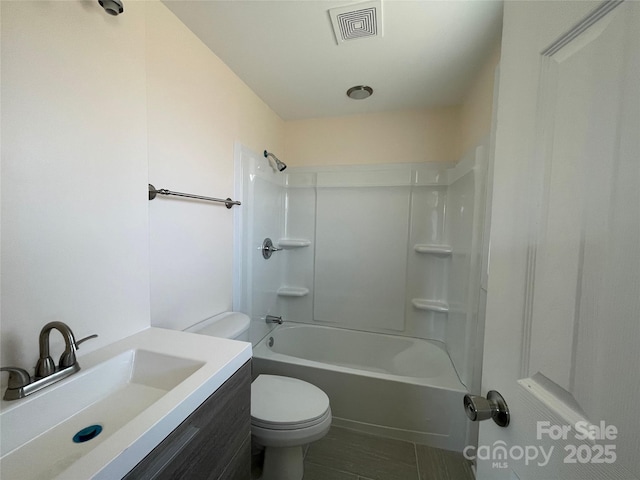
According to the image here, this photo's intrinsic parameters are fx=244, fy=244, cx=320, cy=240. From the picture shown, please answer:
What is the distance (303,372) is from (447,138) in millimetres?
2110

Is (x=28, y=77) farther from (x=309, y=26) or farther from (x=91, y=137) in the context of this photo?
(x=309, y=26)

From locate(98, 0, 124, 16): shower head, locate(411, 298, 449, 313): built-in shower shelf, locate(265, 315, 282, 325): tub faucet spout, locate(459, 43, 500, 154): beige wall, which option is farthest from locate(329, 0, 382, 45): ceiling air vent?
locate(265, 315, 282, 325): tub faucet spout

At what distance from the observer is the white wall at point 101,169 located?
636mm

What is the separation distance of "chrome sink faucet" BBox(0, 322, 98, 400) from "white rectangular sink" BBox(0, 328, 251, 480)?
20 mm

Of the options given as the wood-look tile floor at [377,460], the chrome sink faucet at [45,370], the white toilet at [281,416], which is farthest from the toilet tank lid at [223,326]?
the wood-look tile floor at [377,460]

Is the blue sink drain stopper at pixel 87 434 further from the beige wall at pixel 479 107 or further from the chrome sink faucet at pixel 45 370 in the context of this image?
the beige wall at pixel 479 107

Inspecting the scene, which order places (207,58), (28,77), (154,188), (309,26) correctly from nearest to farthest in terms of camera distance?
(28,77)
(154,188)
(309,26)
(207,58)

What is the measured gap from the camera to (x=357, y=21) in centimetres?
115

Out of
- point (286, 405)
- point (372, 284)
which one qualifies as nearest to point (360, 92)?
point (372, 284)

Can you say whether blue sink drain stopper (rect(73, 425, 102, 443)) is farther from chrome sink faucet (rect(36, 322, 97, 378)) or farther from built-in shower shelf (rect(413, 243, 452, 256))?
built-in shower shelf (rect(413, 243, 452, 256))

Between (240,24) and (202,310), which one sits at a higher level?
(240,24)

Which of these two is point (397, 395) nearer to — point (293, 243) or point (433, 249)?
point (433, 249)

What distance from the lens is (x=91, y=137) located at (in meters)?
0.79

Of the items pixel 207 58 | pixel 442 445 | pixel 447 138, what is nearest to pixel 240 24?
pixel 207 58
